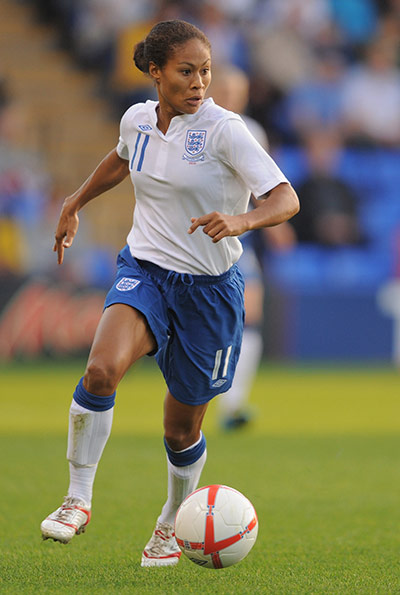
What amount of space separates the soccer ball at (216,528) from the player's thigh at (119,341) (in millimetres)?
586

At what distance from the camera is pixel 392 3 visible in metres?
18.8

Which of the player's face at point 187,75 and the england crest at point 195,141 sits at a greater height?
the player's face at point 187,75

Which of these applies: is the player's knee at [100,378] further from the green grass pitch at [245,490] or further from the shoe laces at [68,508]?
the green grass pitch at [245,490]

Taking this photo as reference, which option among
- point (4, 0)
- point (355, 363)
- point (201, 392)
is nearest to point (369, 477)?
point (201, 392)

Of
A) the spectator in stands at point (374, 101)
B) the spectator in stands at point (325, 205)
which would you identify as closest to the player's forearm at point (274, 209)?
the spectator in stands at point (325, 205)

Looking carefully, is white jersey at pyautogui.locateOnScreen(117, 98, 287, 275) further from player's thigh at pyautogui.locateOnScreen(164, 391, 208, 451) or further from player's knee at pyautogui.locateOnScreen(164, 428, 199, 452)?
player's knee at pyautogui.locateOnScreen(164, 428, 199, 452)

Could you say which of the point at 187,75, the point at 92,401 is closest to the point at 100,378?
the point at 92,401

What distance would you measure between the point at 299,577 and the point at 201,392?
84cm

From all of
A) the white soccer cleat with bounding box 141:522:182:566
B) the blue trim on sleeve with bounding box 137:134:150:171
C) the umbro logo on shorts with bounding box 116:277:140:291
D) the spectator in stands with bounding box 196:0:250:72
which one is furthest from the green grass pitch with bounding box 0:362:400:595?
the spectator in stands with bounding box 196:0:250:72

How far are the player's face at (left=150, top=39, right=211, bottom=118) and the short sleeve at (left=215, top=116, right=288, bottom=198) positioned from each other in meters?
0.16

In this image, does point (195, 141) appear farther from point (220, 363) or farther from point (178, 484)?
point (178, 484)

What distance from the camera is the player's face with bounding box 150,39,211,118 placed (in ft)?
13.0

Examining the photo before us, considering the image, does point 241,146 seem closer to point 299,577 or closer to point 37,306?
point 299,577

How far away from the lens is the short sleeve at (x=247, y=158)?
3854mm
